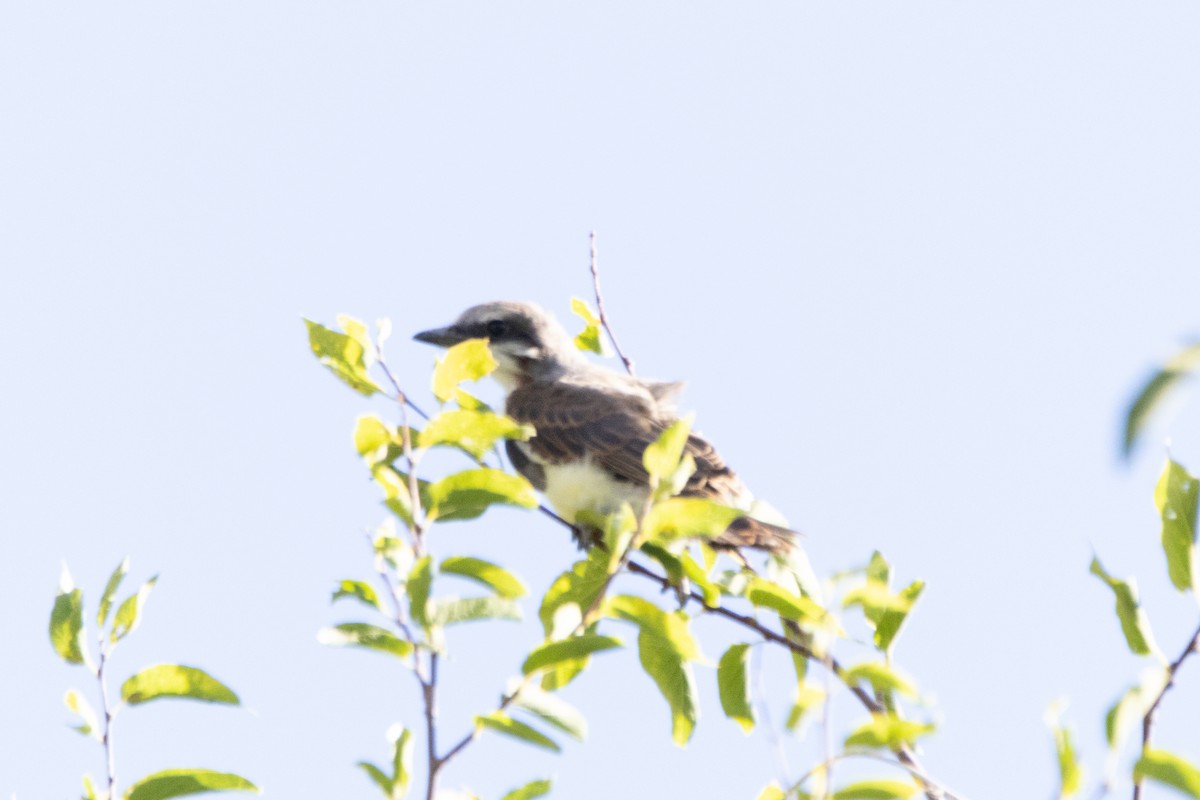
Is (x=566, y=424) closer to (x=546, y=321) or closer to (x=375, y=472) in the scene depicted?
(x=546, y=321)

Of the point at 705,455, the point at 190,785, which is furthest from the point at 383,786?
the point at 705,455

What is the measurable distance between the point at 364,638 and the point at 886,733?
1.07 meters

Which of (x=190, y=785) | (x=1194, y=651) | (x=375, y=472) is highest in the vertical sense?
(x=375, y=472)

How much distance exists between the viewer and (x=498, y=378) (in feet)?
24.6

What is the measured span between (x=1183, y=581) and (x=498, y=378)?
15.8 feet

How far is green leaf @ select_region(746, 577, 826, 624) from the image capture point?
3.08m

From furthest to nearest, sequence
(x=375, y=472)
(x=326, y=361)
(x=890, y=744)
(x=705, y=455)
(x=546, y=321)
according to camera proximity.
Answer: (x=546, y=321) < (x=705, y=455) < (x=326, y=361) < (x=375, y=472) < (x=890, y=744)

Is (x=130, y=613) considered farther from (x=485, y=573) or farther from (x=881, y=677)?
(x=881, y=677)

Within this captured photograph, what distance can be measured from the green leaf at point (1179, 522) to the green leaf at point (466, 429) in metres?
1.36

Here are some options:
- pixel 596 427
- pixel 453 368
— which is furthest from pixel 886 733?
pixel 596 427

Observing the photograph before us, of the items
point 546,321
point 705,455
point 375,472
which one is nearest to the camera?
point 375,472

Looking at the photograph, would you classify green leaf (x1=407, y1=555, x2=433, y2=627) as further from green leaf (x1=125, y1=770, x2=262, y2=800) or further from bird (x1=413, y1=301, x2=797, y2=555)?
bird (x1=413, y1=301, x2=797, y2=555)

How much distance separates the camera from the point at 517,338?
24.2 ft

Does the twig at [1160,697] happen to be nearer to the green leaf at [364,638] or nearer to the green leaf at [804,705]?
the green leaf at [804,705]
